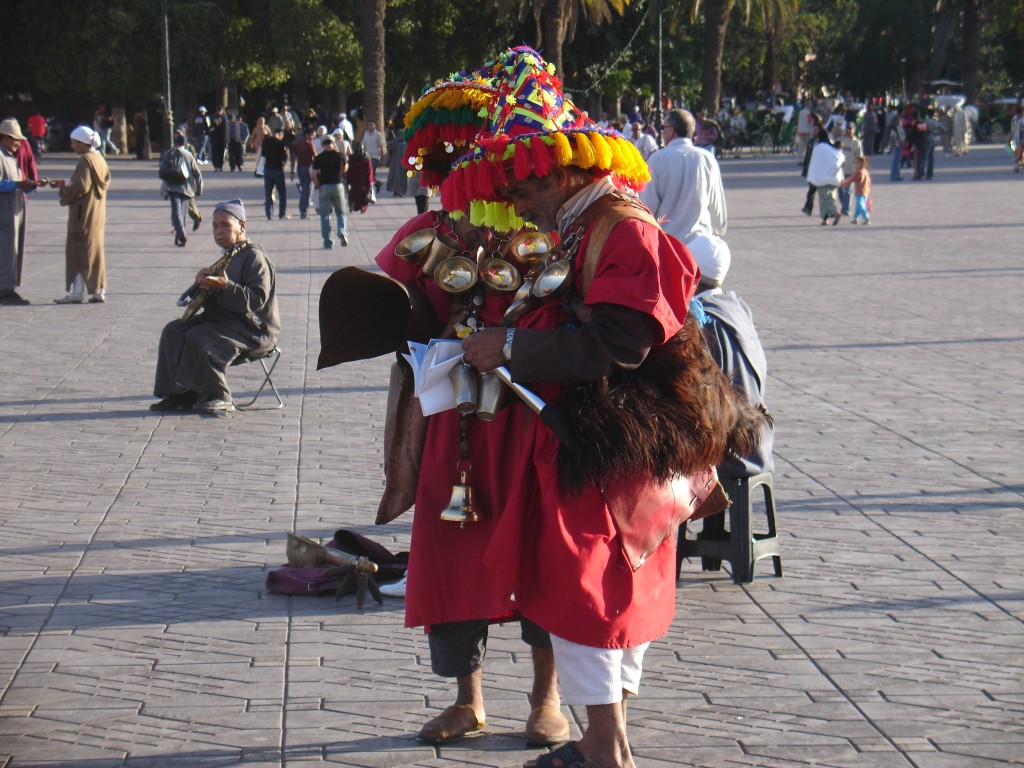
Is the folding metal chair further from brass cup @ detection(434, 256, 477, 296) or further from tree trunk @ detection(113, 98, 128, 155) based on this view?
tree trunk @ detection(113, 98, 128, 155)

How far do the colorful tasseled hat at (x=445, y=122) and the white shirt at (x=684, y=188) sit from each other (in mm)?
4639

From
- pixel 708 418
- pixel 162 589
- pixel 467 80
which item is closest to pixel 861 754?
pixel 708 418

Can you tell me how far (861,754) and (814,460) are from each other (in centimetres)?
359

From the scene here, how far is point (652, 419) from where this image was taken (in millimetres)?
3336

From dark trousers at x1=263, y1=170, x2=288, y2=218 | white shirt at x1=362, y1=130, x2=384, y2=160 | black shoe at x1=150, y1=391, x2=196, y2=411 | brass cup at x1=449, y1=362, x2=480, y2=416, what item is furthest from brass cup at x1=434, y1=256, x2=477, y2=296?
white shirt at x1=362, y1=130, x2=384, y2=160

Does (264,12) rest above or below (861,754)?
above

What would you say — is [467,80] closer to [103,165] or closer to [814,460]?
[814,460]

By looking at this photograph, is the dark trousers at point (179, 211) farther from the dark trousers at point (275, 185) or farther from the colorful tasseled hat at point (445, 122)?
the colorful tasseled hat at point (445, 122)

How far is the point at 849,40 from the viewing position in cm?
7212

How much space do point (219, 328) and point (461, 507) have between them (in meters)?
5.51

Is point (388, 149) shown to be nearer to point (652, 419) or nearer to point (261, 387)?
point (261, 387)

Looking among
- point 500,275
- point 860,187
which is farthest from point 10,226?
point 860,187

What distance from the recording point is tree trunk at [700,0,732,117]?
1508 inches

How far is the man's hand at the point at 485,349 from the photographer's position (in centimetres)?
334
